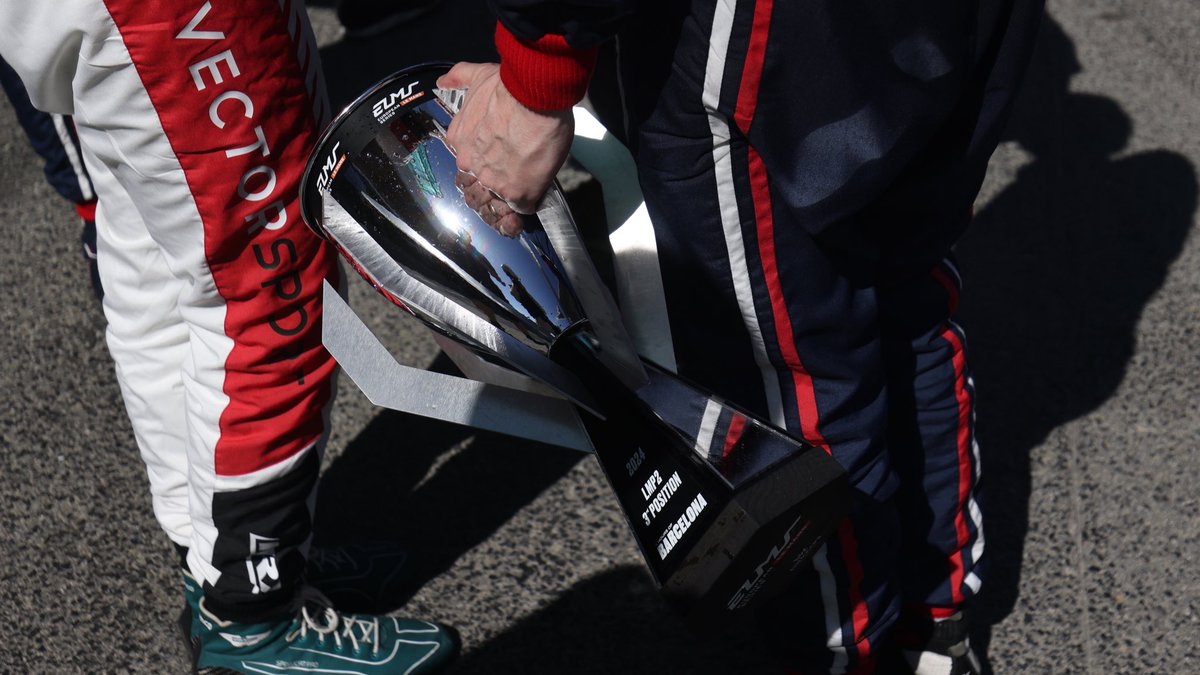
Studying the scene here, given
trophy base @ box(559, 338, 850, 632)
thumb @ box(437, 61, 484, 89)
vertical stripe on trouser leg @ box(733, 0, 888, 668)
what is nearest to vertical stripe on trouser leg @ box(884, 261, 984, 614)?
vertical stripe on trouser leg @ box(733, 0, 888, 668)

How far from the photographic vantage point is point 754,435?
113 cm

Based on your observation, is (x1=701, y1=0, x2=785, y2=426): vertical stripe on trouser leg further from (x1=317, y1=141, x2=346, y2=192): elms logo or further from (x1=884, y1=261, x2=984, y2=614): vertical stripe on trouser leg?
(x1=317, y1=141, x2=346, y2=192): elms logo

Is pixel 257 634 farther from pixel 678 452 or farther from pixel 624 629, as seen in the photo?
pixel 678 452

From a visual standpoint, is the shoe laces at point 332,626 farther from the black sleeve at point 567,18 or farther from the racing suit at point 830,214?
the black sleeve at point 567,18

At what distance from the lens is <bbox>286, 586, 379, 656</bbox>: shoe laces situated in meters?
1.58

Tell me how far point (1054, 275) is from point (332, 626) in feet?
5.00

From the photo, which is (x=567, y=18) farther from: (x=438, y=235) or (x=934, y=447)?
(x=934, y=447)

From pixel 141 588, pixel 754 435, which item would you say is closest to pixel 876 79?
pixel 754 435

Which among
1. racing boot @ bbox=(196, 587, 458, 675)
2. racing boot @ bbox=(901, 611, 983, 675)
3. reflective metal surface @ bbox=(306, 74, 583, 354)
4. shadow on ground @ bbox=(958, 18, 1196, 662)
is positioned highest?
reflective metal surface @ bbox=(306, 74, 583, 354)

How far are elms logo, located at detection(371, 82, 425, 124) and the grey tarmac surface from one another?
85cm

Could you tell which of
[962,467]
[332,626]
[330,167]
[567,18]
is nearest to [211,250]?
[330,167]

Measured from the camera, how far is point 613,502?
1.90m

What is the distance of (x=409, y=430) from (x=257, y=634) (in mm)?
544

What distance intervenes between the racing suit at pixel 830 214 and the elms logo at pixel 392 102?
18 cm
